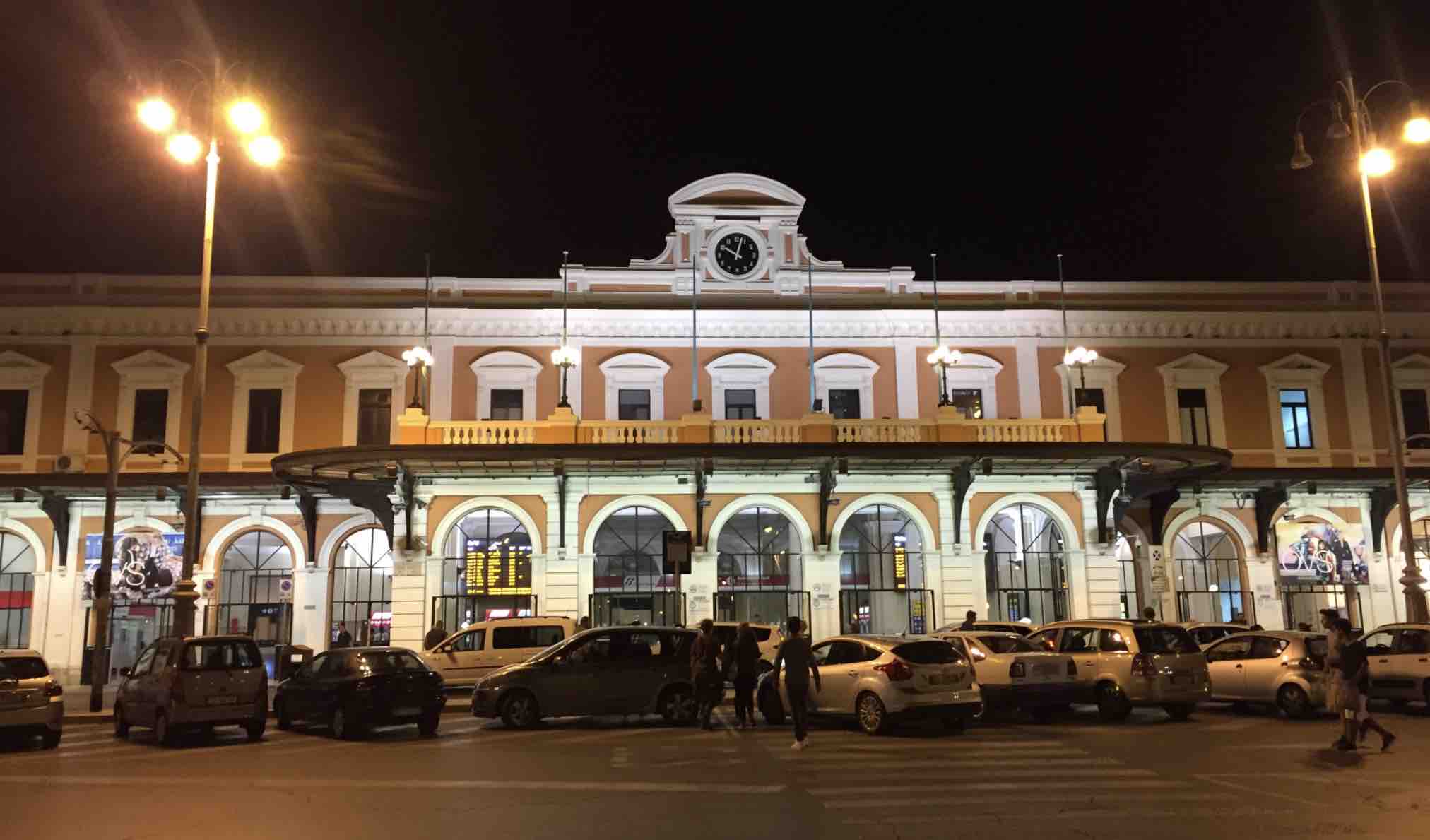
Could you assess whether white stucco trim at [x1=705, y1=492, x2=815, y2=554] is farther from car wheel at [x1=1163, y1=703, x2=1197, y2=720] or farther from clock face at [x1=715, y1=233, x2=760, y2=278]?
car wheel at [x1=1163, y1=703, x2=1197, y2=720]

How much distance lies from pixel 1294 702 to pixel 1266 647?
110 cm

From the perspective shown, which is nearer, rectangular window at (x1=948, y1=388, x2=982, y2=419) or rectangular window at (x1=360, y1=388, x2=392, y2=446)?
rectangular window at (x1=360, y1=388, x2=392, y2=446)

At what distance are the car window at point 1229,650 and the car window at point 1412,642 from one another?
2310 millimetres

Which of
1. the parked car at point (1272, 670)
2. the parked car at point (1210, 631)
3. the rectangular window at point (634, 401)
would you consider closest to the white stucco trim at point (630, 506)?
the rectangular window at point (634, 401)

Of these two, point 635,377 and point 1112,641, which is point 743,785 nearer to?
point 1112,641

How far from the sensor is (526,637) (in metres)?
23.2

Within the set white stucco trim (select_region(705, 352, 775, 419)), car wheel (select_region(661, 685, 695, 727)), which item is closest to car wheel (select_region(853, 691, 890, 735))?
car wheel (select_region(661, 685, 695, 727))

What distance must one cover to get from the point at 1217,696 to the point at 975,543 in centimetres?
954

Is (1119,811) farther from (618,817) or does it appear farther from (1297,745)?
(1297,745)

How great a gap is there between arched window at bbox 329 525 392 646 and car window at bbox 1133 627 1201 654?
19732mm

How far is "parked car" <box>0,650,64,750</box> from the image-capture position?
52.6 feet

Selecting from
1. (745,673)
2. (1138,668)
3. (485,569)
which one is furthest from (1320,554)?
(485,569)

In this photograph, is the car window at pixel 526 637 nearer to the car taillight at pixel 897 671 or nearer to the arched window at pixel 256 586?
the car taillight at pixel 897 671

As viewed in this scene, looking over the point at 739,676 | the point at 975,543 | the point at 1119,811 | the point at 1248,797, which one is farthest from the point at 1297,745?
the point at 975,543
